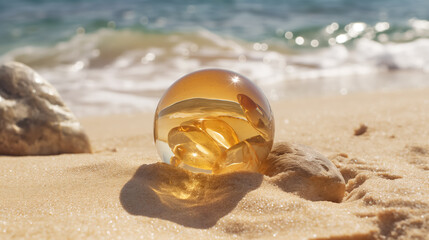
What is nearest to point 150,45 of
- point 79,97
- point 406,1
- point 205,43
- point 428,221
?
point 205,43

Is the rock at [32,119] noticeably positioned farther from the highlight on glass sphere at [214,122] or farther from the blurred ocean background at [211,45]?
the blurred ocean background at [211,45]

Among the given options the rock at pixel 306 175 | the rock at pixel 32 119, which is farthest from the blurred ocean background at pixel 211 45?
the rock at pixel 306 175

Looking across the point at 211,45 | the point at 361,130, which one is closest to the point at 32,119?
the point at 361,130

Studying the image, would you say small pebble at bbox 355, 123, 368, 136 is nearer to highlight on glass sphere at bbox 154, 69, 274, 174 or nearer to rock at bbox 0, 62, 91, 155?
highlight on glass sphere at bbox 154, 69, 274, 174

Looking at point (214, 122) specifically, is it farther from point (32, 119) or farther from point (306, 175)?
point (32, 119)

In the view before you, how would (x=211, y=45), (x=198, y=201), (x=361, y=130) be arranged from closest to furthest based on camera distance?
1. (x=198, y=201)
2. (x=361, y=130)
3. (x=211, y=45)

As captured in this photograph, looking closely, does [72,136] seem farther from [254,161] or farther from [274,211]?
[274,211]

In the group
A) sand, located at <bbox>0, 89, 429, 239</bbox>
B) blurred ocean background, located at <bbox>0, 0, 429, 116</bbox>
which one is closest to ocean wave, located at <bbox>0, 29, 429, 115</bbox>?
blurred ocean background, located at <bbox>0, 0, 429, 116</bbox>
